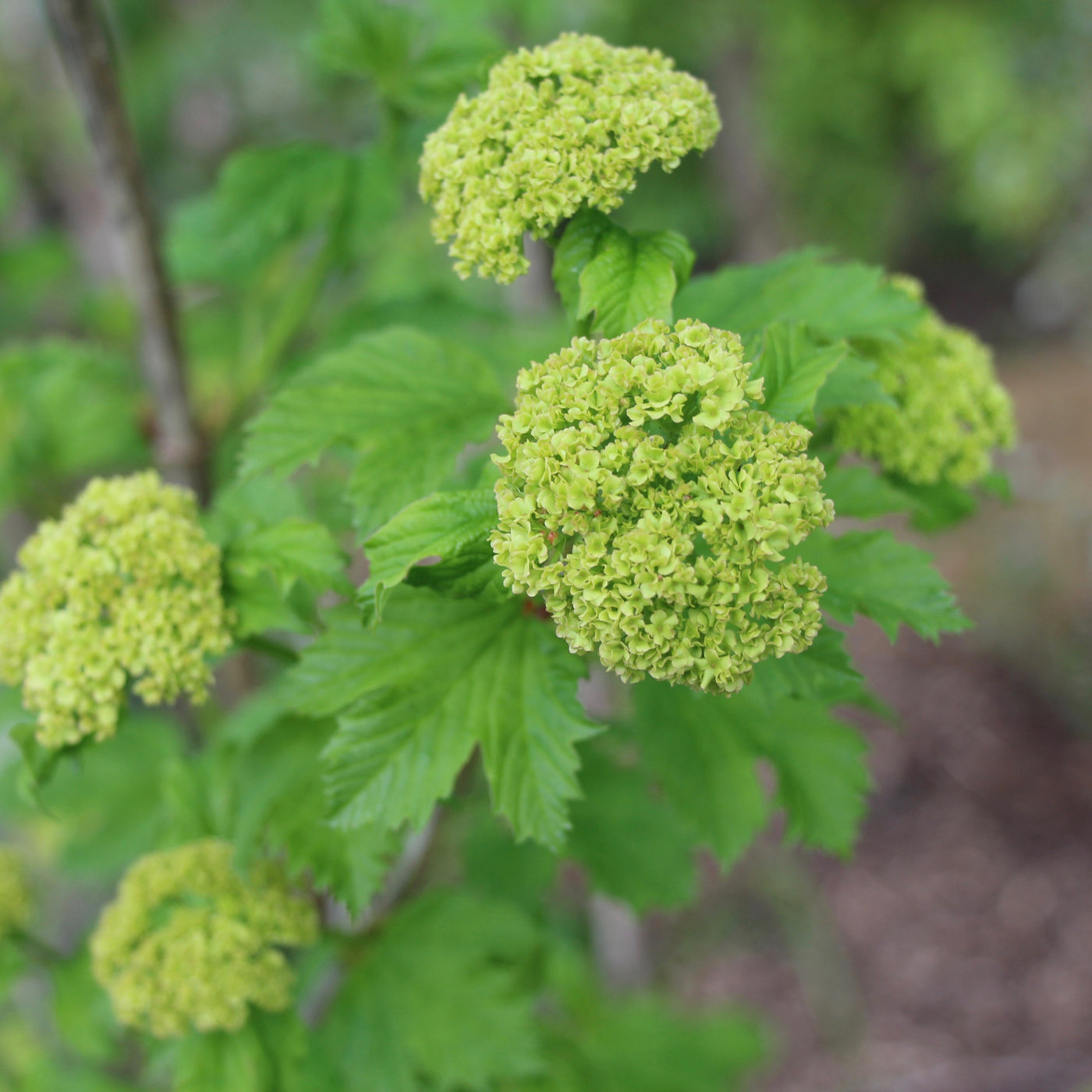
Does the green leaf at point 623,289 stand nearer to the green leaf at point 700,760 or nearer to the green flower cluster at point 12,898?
the green leaf at point 700,760

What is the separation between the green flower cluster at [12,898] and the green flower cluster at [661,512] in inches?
70.3

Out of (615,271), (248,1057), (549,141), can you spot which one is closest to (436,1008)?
(248,1057)

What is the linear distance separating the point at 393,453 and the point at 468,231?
1.42ft

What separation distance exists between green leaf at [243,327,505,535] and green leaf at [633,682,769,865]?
0.68 meters

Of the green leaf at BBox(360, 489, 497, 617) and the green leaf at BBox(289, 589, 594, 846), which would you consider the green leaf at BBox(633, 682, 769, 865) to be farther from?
the green leaf at BBox(360, 489, 497, 617)

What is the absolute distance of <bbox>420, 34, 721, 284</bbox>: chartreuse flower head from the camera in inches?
53.6

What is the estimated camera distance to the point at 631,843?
236cm

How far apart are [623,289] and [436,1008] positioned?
5.29 feet

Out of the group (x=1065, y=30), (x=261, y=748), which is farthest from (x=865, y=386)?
(x=1065, y=30)

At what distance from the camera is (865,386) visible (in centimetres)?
163

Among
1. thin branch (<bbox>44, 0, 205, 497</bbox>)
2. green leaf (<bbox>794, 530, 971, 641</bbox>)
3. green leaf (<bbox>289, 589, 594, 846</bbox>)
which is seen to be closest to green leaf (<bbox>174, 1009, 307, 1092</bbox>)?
green leaf (<bbox>289, 589, 594, 846</bbox>)

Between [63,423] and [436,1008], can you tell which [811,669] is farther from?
[63,423]

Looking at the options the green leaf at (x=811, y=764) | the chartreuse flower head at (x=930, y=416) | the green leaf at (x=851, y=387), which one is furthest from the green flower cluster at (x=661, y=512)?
the green leaf at (x=811, y=764)

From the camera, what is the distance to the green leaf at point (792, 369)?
54.0 inches
